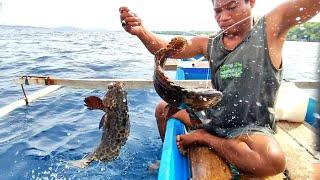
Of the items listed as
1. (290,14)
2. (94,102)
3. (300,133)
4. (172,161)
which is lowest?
(300,133)

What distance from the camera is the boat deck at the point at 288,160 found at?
3.41 m

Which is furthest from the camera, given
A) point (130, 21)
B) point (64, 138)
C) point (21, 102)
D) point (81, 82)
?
point (21, 102)

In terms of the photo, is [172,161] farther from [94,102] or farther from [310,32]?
[310,32]

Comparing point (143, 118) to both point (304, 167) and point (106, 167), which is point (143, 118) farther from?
point (304, 167)

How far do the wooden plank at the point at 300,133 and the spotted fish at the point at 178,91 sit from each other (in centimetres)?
192

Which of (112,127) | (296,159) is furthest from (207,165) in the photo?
(112,127)

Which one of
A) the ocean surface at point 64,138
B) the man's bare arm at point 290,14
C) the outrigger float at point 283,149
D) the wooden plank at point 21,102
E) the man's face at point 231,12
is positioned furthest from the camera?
the wooden plank at point 21,102

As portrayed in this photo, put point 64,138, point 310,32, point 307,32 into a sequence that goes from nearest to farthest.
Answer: point 310,32 → point 307,32 → point 64,138

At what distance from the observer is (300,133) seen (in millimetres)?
4758

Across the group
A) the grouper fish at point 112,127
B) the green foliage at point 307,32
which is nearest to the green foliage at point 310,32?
the green foliage at point 307,32

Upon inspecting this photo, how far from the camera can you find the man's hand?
3.59 meters

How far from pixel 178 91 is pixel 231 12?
1.15 m

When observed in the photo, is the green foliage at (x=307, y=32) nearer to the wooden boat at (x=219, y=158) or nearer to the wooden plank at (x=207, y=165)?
the wooden boat at (x=219, y=158)

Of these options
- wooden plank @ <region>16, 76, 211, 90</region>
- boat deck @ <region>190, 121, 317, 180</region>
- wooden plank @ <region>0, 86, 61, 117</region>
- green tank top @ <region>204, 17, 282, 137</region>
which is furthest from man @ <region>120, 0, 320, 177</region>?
wooden plank @ <region>0, 86, 61, 117</region>
